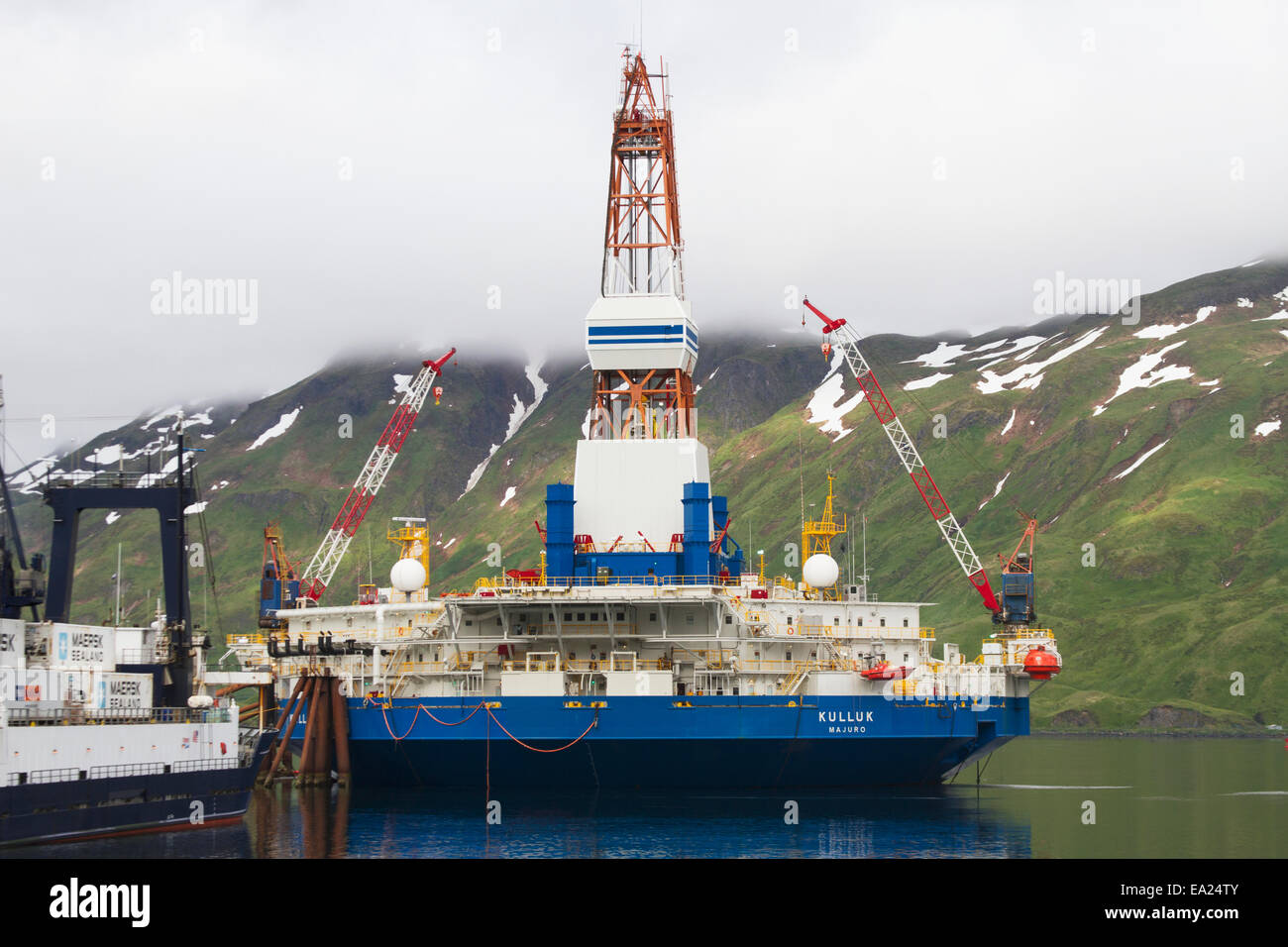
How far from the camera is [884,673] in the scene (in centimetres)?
7662

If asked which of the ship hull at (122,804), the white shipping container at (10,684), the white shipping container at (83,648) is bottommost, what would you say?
the ship hull at (122,804)

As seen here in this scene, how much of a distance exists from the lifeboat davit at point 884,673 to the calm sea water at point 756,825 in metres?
5.78

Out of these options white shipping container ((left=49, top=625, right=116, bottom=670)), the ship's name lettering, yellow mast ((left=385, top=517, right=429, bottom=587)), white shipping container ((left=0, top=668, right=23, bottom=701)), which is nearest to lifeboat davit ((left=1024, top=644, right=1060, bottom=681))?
the ship's name lettering

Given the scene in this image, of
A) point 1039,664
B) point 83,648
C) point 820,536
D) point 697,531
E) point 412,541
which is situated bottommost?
point 1039,664

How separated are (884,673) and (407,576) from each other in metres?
27.4

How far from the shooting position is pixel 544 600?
7762 cm

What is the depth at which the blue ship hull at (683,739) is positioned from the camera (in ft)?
248

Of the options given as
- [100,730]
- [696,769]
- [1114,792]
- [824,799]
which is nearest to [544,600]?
[696,769]

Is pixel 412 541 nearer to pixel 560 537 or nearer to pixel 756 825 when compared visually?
pixel 560 537

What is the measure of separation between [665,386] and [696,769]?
23.6m

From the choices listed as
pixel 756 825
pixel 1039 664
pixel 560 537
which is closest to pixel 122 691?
pixel 560 537

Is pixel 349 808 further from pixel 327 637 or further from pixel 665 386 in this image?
pixel 665 386

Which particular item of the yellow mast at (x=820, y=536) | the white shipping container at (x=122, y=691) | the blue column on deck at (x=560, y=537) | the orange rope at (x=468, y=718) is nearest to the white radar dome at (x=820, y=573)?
the yellow mast at (x=820, y=536)

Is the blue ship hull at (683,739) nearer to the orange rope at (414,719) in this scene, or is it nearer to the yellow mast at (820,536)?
the orange rope at (414,719)
